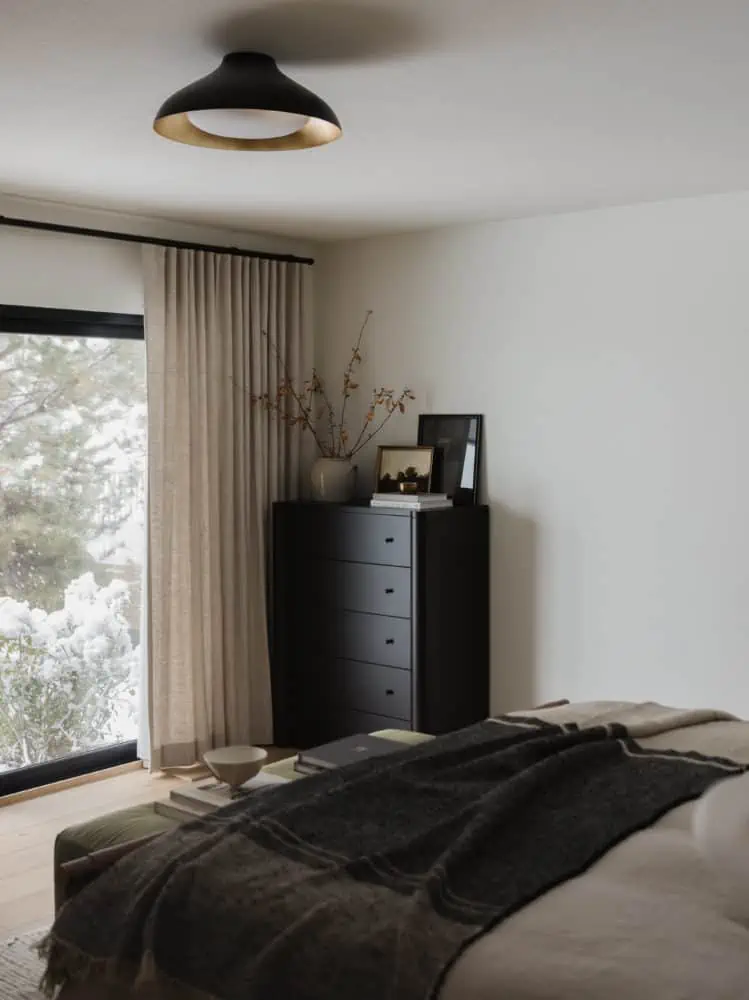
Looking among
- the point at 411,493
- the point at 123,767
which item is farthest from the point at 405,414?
the point at 123,767

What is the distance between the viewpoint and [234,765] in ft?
9.26

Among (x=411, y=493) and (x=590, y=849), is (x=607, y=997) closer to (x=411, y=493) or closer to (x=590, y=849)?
(x=590, y=849)

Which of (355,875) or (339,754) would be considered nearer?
(355,875)

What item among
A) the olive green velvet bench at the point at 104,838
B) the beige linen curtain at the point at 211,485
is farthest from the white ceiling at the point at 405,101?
the olive green velvet bench at the point at 104,838

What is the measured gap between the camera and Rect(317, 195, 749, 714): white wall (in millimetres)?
4465

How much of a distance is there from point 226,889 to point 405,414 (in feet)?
11.4

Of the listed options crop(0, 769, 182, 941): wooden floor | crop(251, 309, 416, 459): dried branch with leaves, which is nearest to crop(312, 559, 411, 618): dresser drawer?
crop(251, 309, 416, 459): dried branch with leaves

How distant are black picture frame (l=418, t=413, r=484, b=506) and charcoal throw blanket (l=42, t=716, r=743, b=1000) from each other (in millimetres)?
2470

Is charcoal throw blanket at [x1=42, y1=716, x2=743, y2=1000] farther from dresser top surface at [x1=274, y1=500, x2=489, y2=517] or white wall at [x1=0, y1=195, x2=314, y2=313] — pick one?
white wall at [x1=0, y1=195, x2=314, y2=313]

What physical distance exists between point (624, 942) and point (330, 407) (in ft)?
13.4

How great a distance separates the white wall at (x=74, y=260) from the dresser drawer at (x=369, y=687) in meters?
1.84

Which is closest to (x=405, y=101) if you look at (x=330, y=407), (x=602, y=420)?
(x=602, y=420)

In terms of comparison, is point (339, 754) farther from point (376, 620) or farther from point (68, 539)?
point (68, 539)

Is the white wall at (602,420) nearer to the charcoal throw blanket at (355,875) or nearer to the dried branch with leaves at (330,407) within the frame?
the dried branch with leaves at (330,407)
